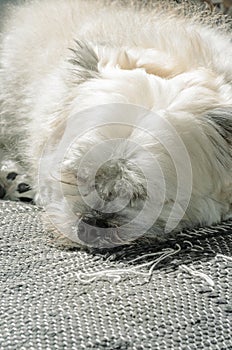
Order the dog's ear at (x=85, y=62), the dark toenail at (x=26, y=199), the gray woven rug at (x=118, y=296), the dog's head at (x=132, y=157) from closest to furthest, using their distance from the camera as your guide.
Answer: the gray woven rug at (x=118, y=296)
the dog's head at (x=132, y=157)
the dog's ear at (x=85, y=62)
the dark toenail at (x=26, y=199)

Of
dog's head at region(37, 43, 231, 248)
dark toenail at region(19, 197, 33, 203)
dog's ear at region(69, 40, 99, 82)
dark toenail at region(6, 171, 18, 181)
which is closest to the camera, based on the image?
dog's head at region(37, 43, 231, 248)

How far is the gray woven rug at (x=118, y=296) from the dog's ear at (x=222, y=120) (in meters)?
0.31

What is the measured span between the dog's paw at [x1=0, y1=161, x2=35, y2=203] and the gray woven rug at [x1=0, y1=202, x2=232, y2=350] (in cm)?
71

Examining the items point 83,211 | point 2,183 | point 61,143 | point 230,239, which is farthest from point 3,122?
point 230,239

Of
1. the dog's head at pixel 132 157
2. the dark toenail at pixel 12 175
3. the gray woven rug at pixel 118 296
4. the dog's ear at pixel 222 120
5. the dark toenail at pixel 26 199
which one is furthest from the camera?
the dark toenail at pixel 12 175

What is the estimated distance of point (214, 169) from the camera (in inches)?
92.4

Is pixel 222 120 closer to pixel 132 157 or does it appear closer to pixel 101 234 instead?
pixel 132 157

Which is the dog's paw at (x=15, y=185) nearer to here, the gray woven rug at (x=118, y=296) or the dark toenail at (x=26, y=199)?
the dark toenail at (x=26, y=199)

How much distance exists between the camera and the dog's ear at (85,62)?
256 cm

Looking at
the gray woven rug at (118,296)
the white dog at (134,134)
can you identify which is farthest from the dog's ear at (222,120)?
the gray woven rug at (118,296)

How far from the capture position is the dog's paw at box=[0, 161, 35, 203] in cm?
307

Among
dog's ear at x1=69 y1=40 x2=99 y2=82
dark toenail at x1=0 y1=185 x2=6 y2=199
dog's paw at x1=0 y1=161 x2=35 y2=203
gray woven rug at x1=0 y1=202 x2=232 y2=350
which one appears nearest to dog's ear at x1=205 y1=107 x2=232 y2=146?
gray woven rug at x1=0 y1=202 x2=232 y2=350

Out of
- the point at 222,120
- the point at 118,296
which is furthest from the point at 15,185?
the point at 118,296

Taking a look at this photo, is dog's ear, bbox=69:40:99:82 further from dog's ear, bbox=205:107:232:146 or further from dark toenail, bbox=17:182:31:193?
dark toenail, bbox=17:182:31:193
